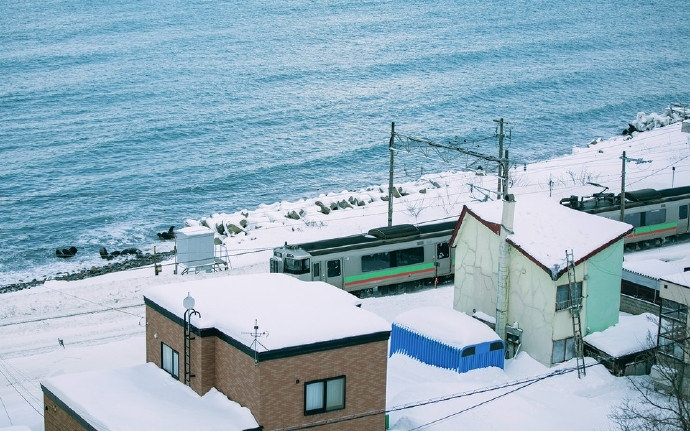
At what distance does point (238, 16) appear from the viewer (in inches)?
6432

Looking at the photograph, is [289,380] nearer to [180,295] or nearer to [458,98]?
[180,295]

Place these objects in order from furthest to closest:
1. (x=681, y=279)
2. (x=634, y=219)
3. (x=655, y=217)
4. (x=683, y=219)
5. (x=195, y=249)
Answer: (x=683, y=219) < (x=655, y=217) < (x=634, y=219) < (x=195, y=249) < (x=681, y=279)

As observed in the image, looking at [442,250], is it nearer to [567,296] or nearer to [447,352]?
[567,296]

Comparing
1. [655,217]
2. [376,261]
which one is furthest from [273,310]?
[655,217]

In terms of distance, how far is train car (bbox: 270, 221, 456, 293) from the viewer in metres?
43.7

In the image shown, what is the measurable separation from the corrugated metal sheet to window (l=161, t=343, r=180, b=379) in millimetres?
10309

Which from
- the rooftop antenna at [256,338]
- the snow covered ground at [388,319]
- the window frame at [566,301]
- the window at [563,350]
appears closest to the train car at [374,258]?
the snow covered ground at [388,319]

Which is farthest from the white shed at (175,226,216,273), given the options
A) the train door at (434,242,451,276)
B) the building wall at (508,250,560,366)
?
the building wall at (508,250,560,366)

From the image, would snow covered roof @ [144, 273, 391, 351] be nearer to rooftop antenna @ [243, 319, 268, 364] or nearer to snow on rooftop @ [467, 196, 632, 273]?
rooftop antenna @ [243, 319, 268, 364]

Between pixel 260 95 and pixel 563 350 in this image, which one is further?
pixel 260 95

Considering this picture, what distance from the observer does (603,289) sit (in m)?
37.0

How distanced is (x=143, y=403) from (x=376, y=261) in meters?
20.1

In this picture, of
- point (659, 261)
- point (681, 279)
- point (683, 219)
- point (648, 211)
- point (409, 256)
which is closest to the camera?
point (681, 279)

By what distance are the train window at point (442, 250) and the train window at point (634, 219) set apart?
11179 millimetres
